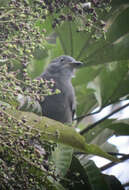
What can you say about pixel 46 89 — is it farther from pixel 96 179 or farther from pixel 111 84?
pixel 111 84

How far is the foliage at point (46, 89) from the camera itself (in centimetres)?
132

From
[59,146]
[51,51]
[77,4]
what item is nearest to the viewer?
[77,4]

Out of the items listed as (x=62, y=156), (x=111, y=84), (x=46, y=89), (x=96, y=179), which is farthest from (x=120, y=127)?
(x=46, y=89)

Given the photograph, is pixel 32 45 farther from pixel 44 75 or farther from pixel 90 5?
pixel 44 75

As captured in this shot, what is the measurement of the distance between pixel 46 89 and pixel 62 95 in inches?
86.9

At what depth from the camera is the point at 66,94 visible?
11.8 feet

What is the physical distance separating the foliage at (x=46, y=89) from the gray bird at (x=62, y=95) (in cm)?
31

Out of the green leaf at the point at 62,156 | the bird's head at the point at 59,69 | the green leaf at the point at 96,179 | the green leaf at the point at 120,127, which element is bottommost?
the green leaf at the point at 96,179

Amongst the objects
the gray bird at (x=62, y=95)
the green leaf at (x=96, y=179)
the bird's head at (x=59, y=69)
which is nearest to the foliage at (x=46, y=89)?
the green leaf at (x=96, y=179)

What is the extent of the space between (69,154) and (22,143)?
0.76 m

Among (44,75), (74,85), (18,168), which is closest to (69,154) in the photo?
(18,168)

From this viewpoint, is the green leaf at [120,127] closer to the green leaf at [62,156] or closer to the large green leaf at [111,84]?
the large green leaf at [111,84]

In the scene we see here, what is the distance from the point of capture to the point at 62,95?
361 centimetres

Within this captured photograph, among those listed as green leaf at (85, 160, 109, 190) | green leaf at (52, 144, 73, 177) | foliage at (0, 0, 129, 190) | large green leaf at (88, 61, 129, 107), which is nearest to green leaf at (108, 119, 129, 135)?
foliage at (0, 0, 129, 190)
